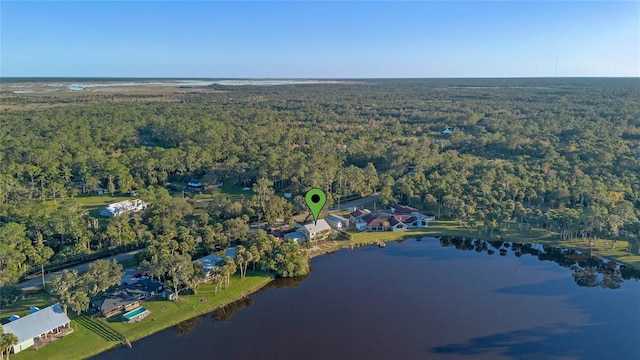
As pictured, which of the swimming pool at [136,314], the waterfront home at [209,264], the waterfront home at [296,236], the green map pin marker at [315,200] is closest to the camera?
the swimming pool at [136,314]

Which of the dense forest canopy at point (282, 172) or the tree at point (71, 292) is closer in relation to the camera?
the tree at point (71, 292)

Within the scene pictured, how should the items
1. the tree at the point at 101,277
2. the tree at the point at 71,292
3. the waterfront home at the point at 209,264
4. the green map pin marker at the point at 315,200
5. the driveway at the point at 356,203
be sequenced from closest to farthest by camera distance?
the tree at the point at 71,292, the tree at the point at 101,277, the waterfront home at the point at 209,264, the green map pin marker at the point at 315,200, the driveway at the point at 356,203

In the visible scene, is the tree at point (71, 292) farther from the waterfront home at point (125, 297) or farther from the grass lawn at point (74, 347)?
the grass lawn at point (74, 347)

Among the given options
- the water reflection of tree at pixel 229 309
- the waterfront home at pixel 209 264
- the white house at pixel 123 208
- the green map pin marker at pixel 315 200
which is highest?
the green map pin marker at pixel 315 200

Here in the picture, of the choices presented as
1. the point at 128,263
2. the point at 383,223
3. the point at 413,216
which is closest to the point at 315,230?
the point at 383,223

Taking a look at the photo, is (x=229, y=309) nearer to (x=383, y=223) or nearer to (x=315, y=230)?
(x=315, y=230)

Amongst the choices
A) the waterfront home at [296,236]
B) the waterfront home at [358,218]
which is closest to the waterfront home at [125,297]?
the waterfront home at [296,236]

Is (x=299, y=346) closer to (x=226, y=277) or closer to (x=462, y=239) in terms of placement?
(x=226, y=277)
